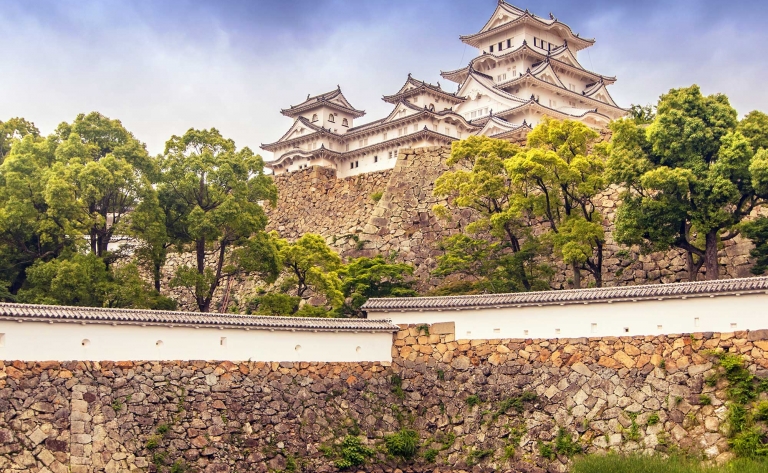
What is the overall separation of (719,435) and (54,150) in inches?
734

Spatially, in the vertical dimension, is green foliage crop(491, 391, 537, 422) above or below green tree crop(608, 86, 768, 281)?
below

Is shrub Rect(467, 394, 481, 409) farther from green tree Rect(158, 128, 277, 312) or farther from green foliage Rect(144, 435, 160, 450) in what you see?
green tree Rect(158, 128, 277, 312)

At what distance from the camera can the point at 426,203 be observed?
32.8 metres

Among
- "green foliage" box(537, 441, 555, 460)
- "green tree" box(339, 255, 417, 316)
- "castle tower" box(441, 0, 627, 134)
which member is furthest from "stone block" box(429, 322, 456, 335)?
"castle tower" box(441, 0, 627, 134)

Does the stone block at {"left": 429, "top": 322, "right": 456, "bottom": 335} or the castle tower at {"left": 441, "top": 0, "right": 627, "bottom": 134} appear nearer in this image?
the stone block at {"left": 429, "top": 322, "right": 456, "bottom": 335}

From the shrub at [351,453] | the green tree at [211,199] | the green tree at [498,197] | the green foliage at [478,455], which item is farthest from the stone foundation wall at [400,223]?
the shrub at [351,453]

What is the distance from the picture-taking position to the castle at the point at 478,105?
39031 mm

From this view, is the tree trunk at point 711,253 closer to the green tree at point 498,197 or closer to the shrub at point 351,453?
the green tree at point 498,197

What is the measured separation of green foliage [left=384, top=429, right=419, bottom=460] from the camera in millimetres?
19484

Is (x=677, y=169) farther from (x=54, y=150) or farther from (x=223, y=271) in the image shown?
(x=54, y=150)

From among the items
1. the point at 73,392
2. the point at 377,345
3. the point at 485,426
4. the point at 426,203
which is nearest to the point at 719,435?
the point at 485,426

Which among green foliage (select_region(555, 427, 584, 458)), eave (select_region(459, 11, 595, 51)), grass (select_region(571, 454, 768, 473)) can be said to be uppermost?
eave (select_region(459, 11, 595, 51))

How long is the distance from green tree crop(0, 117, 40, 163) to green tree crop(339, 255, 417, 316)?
10.2 meters

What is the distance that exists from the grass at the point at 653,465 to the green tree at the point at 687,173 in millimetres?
7470
